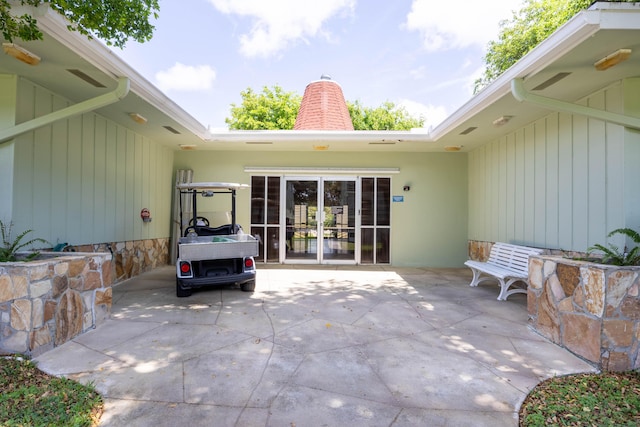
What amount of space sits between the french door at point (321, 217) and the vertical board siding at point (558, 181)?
9.58ft

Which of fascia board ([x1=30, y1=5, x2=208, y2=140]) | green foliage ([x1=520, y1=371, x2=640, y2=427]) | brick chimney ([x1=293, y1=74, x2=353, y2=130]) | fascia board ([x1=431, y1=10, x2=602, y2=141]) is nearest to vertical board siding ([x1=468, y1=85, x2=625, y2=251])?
fascia board ([x1=431, y1=10, x2=602, y2=141])

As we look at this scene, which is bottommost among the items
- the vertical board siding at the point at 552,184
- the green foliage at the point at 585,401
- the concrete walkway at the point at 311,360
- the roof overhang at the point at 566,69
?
the green foliage at the point at 585,401

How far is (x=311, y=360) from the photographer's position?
112 inches

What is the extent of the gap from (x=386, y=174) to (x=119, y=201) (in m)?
5.47

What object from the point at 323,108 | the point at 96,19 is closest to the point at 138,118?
the point at 96,19

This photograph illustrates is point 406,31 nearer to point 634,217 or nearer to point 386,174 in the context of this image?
point 386,174

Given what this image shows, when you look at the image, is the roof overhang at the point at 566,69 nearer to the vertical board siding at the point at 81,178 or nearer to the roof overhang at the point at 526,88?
the roof overhang at the point at 526,88

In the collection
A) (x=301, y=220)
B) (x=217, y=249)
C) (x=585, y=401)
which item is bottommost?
(x=585, y=401)

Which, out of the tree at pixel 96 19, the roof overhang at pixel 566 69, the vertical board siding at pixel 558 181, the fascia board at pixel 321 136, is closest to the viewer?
the tree at pixel 96 19

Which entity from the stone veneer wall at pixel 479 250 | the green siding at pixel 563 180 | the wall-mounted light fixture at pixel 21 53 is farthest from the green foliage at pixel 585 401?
the wall-mounted light fixture at pixel 21 53

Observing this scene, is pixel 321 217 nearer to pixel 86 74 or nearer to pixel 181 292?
pixel 181 292

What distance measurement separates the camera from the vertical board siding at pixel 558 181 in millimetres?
3980

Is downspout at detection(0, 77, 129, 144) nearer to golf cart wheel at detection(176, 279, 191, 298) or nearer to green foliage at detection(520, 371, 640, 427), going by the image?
golf cart wheel at detection(176, 279, 191, 298)

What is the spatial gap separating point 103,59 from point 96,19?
74 cm
